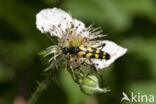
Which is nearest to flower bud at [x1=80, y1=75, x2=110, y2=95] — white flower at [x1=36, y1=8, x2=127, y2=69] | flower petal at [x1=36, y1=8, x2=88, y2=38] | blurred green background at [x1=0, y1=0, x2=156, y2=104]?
white flower at [x1=36, y1=8, x2=127, y2=69]

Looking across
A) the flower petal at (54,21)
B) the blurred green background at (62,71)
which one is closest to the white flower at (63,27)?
the flower petal at (54,21)

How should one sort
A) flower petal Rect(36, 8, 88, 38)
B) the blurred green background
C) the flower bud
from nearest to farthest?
the flower bud
flower petal Rect(36, 8, 88, 38)
the blurred green background

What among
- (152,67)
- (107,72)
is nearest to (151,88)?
(152,67)

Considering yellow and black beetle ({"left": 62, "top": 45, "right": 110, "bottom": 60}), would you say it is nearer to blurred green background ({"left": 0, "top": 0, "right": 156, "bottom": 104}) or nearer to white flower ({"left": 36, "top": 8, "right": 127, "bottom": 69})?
white flower ({"left": 36, "top": 8, "right": 127, "bottom": 69})

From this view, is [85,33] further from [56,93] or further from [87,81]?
[56,93]

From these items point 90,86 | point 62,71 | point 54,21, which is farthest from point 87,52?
point 62,71

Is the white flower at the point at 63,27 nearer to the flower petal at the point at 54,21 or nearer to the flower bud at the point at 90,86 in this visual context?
the flower petal at the point at 54,21
